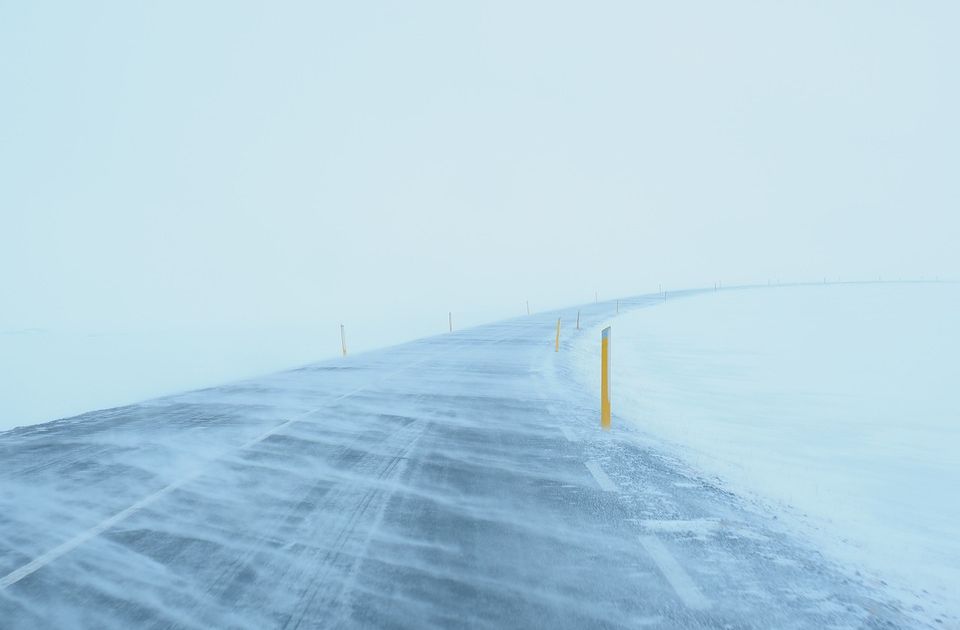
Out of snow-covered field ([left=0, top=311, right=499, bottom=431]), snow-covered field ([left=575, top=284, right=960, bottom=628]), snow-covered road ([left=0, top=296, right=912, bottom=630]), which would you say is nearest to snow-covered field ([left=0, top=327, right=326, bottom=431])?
snow-covered field ([left=0, top=311, right=499, bottom=431])

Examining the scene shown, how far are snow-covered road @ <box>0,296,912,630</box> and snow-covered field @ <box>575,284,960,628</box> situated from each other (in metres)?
0.56

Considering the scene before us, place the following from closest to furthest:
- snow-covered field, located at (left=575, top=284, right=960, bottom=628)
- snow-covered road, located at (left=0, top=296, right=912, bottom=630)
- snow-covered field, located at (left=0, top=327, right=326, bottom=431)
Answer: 1. snow-covered road, located at (left=0, top=296, right=912, bottom=630)
2. snow-covered field, located at (left=575, top=284, right=960, bottom=628)
3. snow-covered field, located at (left=0, top=327, right=326, bottom=431)

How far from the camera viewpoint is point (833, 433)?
7879 mm

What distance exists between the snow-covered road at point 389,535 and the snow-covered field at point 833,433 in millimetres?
564

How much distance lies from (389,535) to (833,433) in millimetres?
7125

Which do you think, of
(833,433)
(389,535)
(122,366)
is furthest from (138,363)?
(833,433)

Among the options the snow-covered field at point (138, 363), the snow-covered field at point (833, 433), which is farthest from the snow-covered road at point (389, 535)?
the snow-covered field at point (138, 363)

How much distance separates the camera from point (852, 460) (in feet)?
21.5

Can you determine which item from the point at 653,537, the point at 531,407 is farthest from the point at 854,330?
the point at 653,537

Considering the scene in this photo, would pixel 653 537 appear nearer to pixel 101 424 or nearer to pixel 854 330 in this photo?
pixel 101 424

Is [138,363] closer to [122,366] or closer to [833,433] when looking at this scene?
[122,366]

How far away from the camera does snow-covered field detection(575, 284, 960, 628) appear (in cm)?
411

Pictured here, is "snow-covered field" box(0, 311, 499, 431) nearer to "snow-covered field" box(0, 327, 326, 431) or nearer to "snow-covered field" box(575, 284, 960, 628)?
"snow-covered field" box(0, 327, 326, 431)

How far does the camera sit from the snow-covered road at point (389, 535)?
3.11m
